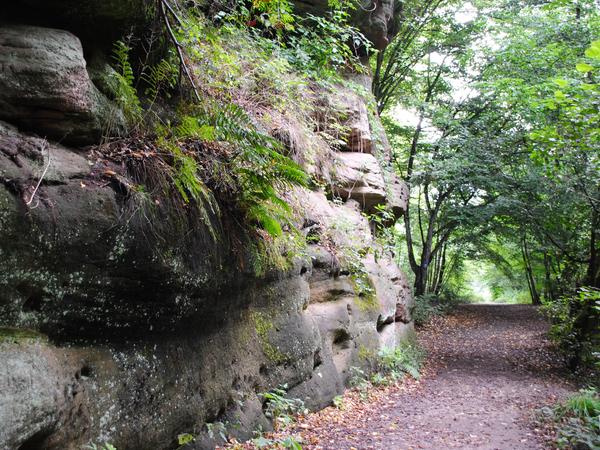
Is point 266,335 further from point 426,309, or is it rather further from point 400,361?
point 426,309

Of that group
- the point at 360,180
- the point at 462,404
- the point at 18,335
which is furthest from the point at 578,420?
the point at 18,335

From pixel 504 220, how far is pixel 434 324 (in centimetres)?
493

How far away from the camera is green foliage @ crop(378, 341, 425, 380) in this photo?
30.6 feet

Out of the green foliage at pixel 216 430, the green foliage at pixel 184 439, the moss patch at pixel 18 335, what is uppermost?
the moss patch at pixel 18 335

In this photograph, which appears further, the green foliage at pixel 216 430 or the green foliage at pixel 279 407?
the green foliage at pixel 279 407

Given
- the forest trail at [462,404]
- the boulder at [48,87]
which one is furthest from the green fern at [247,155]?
the forest trail at [462,404]

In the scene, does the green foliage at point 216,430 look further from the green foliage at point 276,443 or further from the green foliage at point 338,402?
the green foliage at point 338,402

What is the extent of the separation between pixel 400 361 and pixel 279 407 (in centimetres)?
495

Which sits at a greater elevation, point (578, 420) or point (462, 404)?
point (578, 420)

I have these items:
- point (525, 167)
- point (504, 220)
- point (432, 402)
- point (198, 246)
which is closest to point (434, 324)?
point (504, 220)

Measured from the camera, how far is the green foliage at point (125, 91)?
173 inches

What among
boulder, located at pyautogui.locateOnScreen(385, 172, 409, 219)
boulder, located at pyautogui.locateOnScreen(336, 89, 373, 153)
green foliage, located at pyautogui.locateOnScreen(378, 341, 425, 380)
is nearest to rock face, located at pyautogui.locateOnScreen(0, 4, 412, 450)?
green foliage, located at pyautogui.locateOnScreen(378, 341, 425, 380)

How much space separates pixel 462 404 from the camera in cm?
812

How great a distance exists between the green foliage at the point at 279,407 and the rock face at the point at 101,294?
144 millimetres
